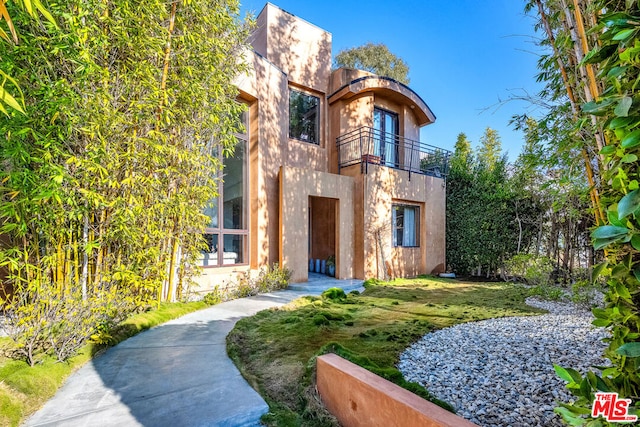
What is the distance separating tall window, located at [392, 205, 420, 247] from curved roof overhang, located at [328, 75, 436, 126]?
3928 millimetres

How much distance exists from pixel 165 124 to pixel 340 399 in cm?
406

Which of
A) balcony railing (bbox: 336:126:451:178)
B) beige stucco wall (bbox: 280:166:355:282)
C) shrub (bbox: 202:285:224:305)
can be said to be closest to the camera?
shrub (bbox: 202:285:224:305)

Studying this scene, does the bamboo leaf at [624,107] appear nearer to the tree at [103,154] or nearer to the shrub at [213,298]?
the tree at [103,154]

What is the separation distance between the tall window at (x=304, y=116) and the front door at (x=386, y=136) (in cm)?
214

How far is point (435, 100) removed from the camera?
43.4 feet

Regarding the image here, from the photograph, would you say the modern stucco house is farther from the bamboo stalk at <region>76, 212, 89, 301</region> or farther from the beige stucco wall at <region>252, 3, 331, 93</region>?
the bamboo stalk at <region>76, 212, 89, 301</region>

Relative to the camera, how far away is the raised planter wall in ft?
4.88

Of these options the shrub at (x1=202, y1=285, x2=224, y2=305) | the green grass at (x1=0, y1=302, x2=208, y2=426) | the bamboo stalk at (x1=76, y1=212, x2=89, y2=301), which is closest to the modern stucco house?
the shrub at (x1=202, y1=285, x2=224, y2=305)

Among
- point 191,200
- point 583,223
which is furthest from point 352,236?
point 583,223

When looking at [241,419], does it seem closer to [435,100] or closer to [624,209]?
[624,209]

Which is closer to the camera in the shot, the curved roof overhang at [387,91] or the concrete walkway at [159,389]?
the concrete walkway at [159,389]

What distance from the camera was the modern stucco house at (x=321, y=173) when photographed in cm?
788

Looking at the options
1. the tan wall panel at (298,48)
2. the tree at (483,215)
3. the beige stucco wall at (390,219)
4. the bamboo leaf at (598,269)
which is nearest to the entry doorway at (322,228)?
the beige stucco wall at (390,219)
